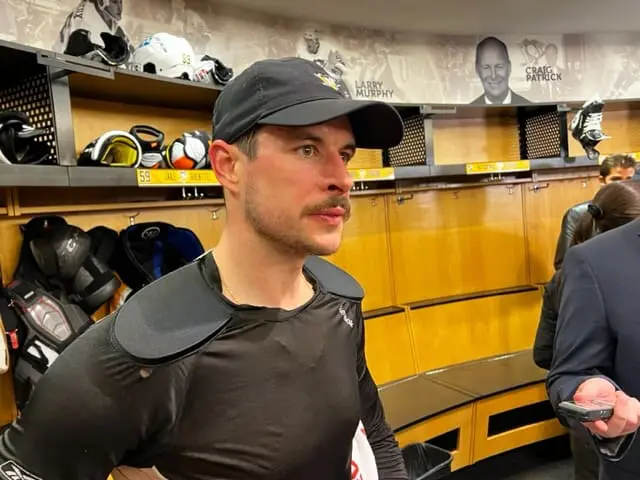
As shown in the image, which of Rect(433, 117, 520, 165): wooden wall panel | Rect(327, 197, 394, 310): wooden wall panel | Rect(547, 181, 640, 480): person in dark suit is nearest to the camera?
Rect(547, 181, 640, 480): person in dark suit

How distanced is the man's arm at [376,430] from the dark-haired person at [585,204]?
222 centimetres

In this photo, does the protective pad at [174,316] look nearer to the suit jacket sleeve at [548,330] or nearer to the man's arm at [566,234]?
the suit jacket sleeve at [548,330]

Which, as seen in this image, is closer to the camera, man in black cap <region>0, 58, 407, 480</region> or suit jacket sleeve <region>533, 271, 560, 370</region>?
man in black cap <region>0, 58, 407, 480</region>

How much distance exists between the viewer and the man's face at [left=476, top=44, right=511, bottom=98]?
4.02 m

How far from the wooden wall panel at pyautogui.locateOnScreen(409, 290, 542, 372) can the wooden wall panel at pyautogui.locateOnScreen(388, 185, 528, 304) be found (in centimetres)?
15

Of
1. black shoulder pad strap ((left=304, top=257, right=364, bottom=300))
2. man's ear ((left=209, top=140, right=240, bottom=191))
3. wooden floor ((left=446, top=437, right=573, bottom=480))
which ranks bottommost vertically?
wooden floor ((left=446, top=437, right=573, bottom=480))

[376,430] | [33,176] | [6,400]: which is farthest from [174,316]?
[6,400]

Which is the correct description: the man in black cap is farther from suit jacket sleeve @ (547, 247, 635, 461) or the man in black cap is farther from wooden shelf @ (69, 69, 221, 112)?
wooden shelf @ (69, 69, 221, 112)

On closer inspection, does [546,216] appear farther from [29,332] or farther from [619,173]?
[29,332]

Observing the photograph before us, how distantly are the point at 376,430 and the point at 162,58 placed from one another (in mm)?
1734

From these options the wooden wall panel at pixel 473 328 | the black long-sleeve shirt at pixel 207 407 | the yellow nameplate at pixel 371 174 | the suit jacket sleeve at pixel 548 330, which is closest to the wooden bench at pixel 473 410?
the wooden wall panel at pixel 473 328

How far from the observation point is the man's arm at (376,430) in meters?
1.08

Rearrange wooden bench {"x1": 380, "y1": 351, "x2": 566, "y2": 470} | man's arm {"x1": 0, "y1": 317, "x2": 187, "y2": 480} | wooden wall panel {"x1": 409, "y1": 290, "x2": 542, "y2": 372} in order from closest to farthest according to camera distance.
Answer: man's arm {"x1": 0, "y1": 317, "x2": 187, "y2": 480}, wooden bench {"x1": 380, "y1": 351, "x2": 566, "y2": 470}, wooden wall panel {"x1": 409, "y1": 290, "x2": 542, "y2": 372}

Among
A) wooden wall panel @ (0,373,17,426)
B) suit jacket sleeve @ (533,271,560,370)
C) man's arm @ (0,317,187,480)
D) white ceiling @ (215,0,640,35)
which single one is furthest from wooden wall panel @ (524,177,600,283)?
man's arm @ (0,317,187,480)
